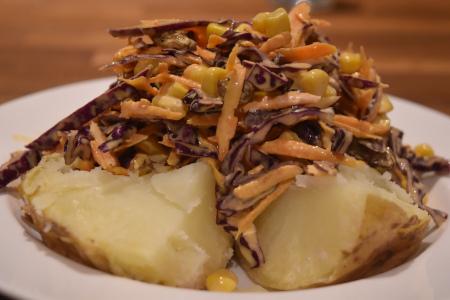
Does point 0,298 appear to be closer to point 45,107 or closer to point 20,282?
point 20,282

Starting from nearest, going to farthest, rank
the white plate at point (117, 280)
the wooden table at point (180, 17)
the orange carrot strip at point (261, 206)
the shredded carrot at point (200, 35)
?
the white plate at point (117, 280) → the orange carrot strip at point (261, 206) → the shredded carrot at point (200, 35) → the wooden table at point (180, 17)

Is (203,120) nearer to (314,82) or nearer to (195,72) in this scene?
(195,72)

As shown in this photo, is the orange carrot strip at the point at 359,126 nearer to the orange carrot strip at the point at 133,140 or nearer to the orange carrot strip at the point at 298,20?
the orange carrot strip at the point at 298,20

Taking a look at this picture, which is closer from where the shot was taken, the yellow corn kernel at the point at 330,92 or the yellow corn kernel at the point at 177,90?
the yellow corn kernel at the point at 177,90

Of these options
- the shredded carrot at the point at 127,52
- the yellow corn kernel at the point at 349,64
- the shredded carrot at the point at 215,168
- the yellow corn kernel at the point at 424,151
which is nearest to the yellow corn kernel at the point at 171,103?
the shredded carrot at the point at 215,168

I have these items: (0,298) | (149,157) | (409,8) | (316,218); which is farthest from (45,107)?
(409,8)

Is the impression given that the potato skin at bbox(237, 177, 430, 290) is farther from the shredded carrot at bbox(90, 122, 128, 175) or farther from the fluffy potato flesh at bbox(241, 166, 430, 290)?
the shredded carrot at bbox(90, 122, 128, 175)
